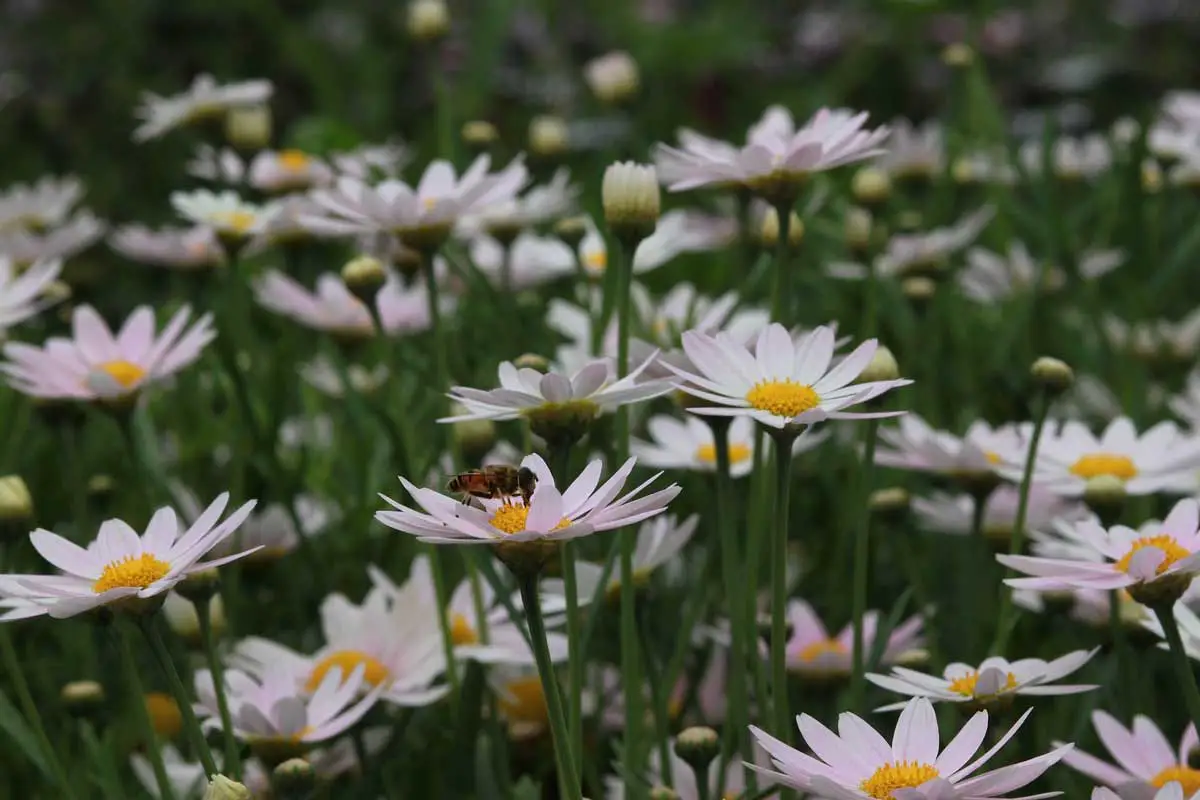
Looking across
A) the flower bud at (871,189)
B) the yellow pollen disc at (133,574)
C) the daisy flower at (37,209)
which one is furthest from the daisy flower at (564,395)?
the daisy flower at (37,209)

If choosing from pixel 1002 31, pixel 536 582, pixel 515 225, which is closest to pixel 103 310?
pixel 515 225

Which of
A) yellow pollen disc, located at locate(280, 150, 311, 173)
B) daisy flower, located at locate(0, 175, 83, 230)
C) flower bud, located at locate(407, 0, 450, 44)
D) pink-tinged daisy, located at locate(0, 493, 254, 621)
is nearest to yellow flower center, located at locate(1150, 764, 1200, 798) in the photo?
pink-tinged daisy, located at locate(0, 493, 254, 621)

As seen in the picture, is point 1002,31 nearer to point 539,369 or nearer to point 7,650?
point 539,369

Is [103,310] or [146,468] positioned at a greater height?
[146,468]

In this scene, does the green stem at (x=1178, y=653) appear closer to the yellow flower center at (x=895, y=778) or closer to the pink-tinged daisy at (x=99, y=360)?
the yellow flower center at (x=895, y=778)

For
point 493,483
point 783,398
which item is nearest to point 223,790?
point 493,483
